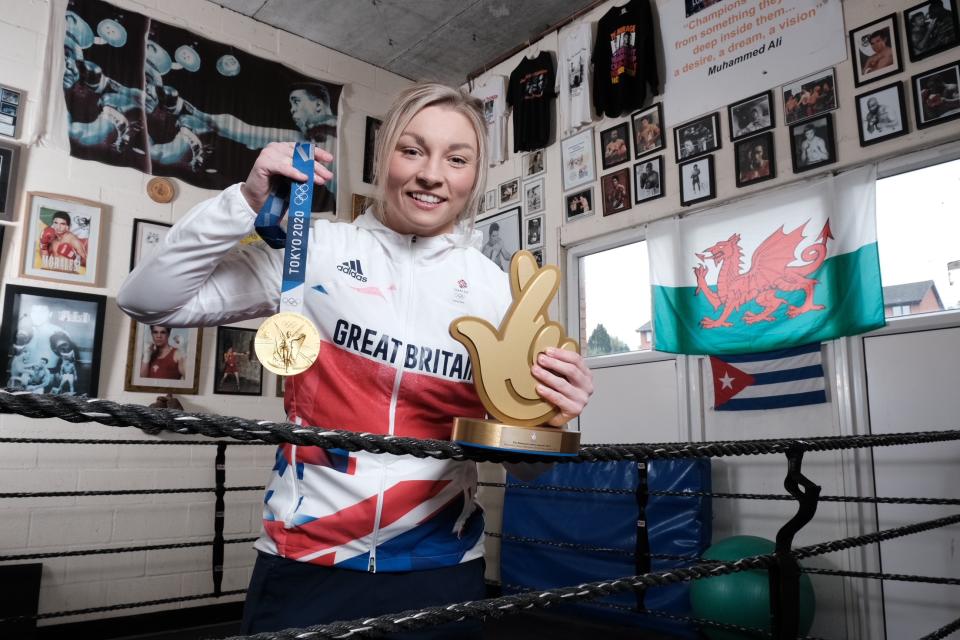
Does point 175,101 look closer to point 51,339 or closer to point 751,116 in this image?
point 51,339

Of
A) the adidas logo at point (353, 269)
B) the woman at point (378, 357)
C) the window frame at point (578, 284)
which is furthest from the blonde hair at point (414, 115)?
the window frame at point (578, 284)

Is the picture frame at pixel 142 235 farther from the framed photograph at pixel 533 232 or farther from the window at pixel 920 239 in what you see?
the window at pixel 920 239

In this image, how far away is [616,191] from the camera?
13.0 feet

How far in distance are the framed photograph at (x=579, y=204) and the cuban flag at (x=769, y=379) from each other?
1.26 m

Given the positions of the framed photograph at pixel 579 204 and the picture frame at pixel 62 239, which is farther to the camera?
the framed photograph at pixel 579 204

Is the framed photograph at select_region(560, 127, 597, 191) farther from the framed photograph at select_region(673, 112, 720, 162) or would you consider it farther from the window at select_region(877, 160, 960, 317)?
the window at select_region(877, 160, 960, 317)

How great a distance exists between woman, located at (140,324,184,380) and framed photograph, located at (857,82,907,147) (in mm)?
3704

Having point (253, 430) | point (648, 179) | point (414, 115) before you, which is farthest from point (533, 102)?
point (253, 430)

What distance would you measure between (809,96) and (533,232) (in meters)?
1.83

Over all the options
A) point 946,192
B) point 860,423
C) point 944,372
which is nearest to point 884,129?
point 946,192

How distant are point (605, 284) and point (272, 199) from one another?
138 inches

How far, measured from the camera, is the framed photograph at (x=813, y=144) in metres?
3.08

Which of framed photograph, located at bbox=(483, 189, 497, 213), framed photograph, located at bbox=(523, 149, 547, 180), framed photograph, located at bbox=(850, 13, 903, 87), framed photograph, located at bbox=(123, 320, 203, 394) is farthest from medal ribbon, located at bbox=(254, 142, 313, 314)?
framed photograph, located at bbox=(483, 189, 497, 213)

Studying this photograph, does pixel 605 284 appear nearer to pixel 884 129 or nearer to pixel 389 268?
pixel 884 129
